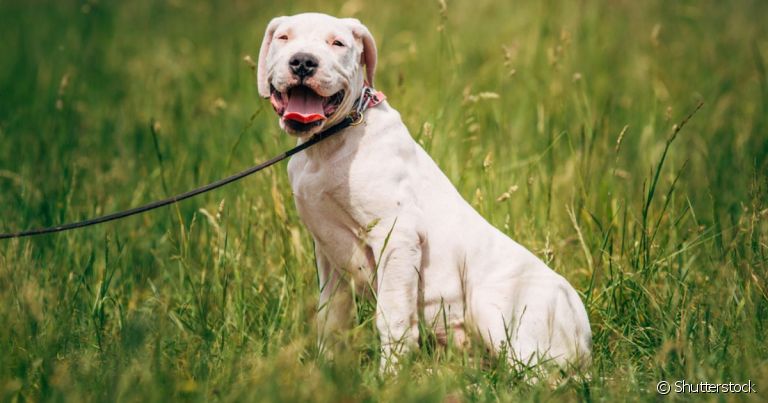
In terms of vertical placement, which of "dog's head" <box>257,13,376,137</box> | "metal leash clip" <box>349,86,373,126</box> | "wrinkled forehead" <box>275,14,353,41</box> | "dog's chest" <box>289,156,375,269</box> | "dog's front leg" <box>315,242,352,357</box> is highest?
"wrinkled forehead" <box>275,14,353,41</box>

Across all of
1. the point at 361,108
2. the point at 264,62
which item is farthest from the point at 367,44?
the point at 264,62

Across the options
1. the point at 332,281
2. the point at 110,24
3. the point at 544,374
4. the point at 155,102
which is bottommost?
the point at 544,374

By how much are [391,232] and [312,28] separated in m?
0.82

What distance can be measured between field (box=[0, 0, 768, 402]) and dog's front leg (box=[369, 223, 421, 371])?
0.08 m

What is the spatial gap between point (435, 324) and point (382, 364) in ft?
1.08

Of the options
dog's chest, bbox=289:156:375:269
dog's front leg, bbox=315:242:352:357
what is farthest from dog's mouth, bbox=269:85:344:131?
dog's front leg, bbox=315:242:352:357

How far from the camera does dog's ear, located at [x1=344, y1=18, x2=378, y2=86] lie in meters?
3.60

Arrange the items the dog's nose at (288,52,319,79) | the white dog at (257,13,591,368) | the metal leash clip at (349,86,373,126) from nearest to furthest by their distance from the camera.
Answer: the dog's nose at (288,52,319,79), the white dog at (257,13,591,368), the metal leash clip at (349,86,373,126)

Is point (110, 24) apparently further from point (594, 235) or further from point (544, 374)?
point (544, 374)

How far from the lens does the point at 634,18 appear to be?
339 inches

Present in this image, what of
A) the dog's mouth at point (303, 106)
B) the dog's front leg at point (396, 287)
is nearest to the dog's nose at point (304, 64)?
the dog's mouth at point (303, 106)

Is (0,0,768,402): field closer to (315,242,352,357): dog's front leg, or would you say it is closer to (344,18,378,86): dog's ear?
(315,242,352,357): dog's front leg

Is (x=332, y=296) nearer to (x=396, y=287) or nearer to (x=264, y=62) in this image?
(x=396, y=287)

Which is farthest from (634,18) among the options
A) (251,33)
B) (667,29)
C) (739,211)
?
(739,211)
